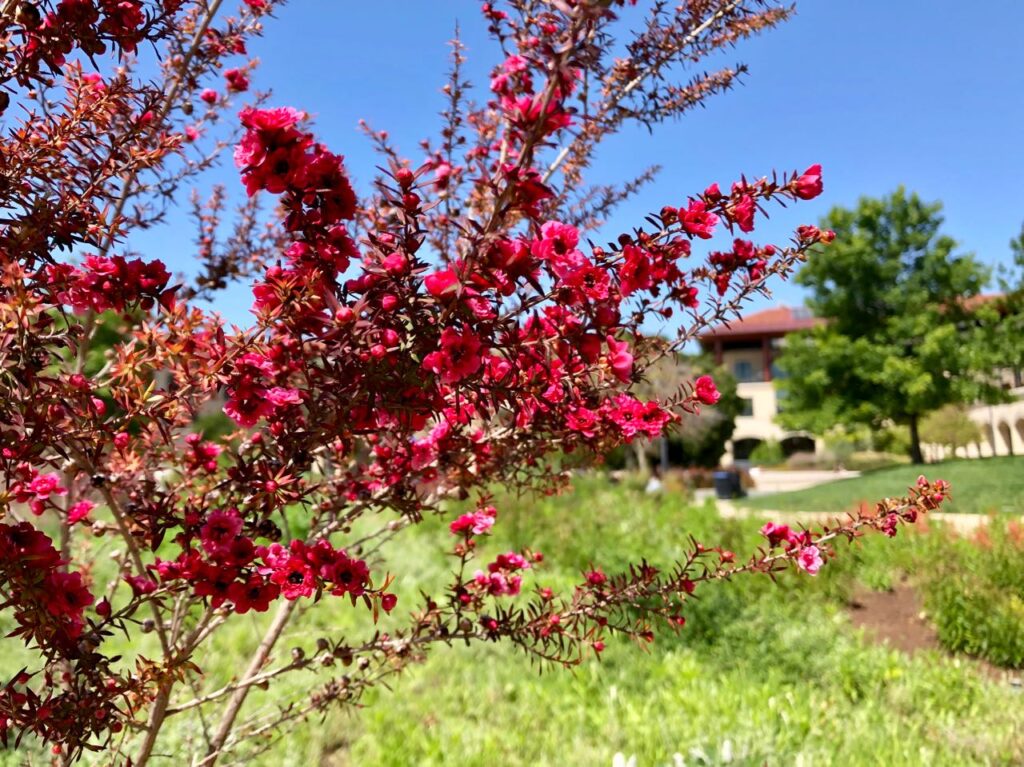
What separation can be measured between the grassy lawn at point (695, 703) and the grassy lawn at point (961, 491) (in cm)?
511

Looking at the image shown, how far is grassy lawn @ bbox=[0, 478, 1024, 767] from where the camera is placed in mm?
3340

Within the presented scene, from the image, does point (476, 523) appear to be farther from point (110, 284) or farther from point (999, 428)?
point (999, 428)

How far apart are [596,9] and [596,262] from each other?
1.39 ft

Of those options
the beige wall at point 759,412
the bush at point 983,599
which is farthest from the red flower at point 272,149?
the beige wall at point 759,412

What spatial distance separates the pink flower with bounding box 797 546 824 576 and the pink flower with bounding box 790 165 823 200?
94 centimetres

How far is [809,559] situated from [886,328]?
22161 mm

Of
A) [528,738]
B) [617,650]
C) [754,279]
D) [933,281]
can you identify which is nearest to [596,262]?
[754,279]

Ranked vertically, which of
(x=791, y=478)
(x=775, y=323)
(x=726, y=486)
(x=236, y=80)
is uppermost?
(x=775, y=323)

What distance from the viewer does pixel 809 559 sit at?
1.73 m

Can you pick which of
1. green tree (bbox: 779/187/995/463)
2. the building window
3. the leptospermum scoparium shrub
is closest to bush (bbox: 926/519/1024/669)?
the leptospermum scoparium shrub

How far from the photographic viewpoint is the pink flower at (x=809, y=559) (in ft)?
5.61

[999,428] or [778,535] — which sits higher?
[999,428]

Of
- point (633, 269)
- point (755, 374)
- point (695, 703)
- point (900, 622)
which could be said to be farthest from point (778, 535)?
point (755, 374)

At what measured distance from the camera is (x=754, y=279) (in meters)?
1.89
